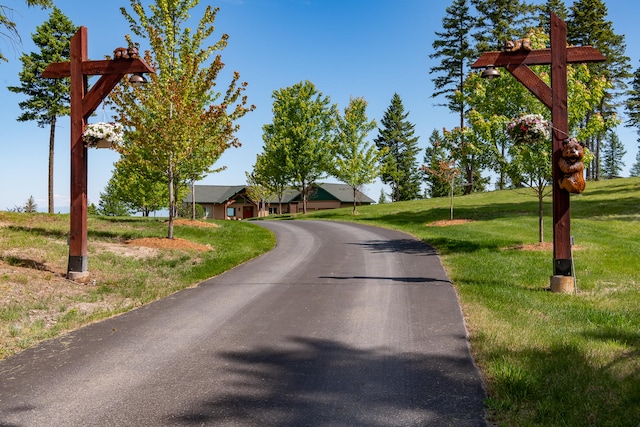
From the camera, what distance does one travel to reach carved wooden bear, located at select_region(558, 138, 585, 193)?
8.80 m

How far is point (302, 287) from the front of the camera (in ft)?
32.3

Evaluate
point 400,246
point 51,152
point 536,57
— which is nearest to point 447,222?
point 400,246

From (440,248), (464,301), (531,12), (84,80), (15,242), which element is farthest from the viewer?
(531,12)

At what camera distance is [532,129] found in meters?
9.92

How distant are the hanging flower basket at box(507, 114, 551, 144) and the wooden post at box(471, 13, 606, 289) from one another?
555 mm

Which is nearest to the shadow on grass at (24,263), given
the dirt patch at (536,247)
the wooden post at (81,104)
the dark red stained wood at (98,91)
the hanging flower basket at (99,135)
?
the wooden post at (81,104)

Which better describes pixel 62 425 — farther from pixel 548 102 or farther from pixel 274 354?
pixel 548 102

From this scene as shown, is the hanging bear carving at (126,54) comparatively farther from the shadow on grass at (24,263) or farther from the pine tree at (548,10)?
the pine tree at (548,10)

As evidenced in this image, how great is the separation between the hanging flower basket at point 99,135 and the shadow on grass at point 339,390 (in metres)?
6.95

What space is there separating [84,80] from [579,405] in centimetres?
1134

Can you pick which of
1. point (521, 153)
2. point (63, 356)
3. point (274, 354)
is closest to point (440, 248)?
point (521, 153)

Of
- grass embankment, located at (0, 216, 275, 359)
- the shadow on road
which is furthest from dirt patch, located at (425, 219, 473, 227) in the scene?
grass embankment, located at (0, 216, 275, 359)

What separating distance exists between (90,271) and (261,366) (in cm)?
727

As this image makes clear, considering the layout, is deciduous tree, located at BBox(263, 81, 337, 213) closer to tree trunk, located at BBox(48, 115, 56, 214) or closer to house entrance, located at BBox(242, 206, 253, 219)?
tree trunk, located at BBox(48, 115, 56, 214)
